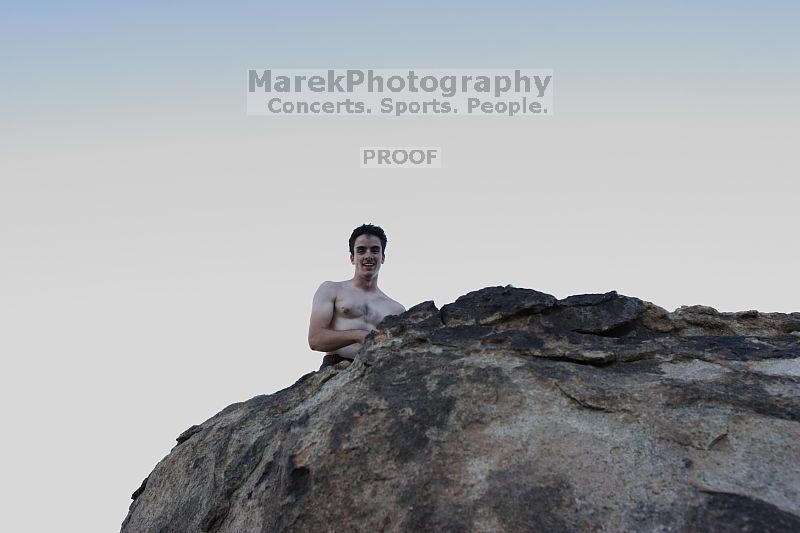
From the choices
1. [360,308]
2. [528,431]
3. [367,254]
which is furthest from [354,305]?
[528,431]

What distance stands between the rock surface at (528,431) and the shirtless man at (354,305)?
1095 mm

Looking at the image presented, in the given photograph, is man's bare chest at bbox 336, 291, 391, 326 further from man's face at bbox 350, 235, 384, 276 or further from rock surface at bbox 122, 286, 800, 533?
rock surface at bbox 122, 286, 800, 533

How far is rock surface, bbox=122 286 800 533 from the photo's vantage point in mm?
4488

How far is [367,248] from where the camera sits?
28.2 ft

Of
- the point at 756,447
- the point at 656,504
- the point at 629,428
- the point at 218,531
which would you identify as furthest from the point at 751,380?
the point at 218,531

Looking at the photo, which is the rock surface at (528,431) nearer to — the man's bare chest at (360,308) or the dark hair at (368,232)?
the man's bare chest at (360,308)

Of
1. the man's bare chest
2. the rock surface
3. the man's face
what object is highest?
the man's face

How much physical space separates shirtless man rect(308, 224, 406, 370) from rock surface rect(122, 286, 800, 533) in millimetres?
1095

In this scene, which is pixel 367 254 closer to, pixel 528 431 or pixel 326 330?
pixel 326 330

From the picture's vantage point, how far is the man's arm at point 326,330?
7.53 metres

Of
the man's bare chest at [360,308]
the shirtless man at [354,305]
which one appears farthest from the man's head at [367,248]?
the man's bare chest at [360,308]

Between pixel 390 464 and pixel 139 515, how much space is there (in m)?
2.92

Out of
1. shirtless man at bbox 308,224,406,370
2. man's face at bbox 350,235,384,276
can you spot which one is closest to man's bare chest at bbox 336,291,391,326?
shirtless man at bbox 308,224,406,370

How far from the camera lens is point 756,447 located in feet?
15.5
